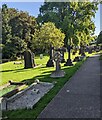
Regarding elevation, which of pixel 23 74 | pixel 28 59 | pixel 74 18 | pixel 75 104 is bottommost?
pixel 75 104

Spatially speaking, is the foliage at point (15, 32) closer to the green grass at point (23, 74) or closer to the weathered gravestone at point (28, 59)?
the weathered gravestone at point (28, 59)

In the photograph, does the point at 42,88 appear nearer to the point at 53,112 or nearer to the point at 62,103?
the point at 62,103

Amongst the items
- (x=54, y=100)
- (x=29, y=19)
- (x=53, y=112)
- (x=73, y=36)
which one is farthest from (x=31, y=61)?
(x=29, y=19)

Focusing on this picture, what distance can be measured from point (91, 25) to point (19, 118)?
5417 cm

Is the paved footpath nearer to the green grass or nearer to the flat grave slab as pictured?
the flat grave slab

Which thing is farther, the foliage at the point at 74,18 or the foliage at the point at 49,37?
the foliage at the point at 74,18

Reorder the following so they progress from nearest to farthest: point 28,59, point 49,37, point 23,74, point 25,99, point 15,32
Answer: point 25,99 → point 23,74 → point 28,59 → point 49,37 → point 15,32

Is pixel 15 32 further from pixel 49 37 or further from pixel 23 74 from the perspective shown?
pixel 23 74

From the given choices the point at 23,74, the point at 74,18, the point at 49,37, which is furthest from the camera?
the point at 74,18

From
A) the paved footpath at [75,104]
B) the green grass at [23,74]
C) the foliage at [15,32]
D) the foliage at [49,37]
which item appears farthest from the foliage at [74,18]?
the paved footpath at [75,104]

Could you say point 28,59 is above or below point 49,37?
below

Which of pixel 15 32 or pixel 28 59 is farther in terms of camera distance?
pixel 15 32

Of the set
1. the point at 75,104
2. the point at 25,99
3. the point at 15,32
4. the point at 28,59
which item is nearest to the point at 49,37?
the point at 15,32

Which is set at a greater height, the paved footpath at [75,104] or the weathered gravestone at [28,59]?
the weathered gravestone at [28,59]
